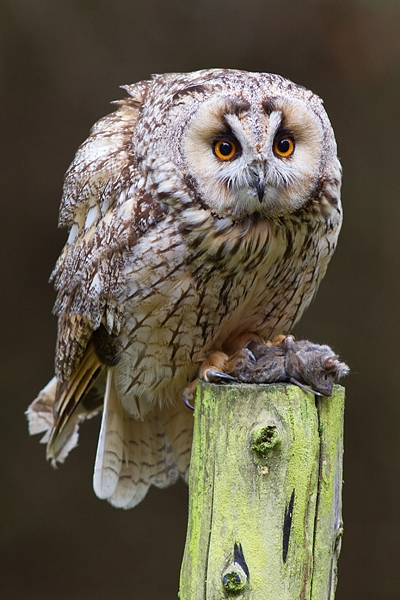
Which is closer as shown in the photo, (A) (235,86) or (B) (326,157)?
(A) (235,86)

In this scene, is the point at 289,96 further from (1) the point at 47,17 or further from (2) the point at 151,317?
(1) the point at 47,17

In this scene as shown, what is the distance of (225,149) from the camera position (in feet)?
6.03

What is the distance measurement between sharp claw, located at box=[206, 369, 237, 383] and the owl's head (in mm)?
380

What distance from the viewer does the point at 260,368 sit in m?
1.73

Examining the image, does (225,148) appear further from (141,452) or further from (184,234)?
(141,452)

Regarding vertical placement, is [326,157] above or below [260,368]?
above

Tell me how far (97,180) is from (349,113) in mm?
1859

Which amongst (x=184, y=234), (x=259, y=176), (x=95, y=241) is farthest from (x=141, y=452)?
(x=259, y=176)

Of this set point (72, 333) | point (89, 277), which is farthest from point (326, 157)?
point (72, 333)

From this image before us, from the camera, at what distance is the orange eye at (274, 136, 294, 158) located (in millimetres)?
1840

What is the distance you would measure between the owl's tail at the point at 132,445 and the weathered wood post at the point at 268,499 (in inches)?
34.2

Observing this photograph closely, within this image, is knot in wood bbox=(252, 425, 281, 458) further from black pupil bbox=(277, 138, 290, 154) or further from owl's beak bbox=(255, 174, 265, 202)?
black pupil bbox=(277, 138, 290, 154)

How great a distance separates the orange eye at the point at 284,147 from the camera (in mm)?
1840

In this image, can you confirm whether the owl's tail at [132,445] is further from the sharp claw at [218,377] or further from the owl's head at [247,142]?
the owl's head at [247,142]
